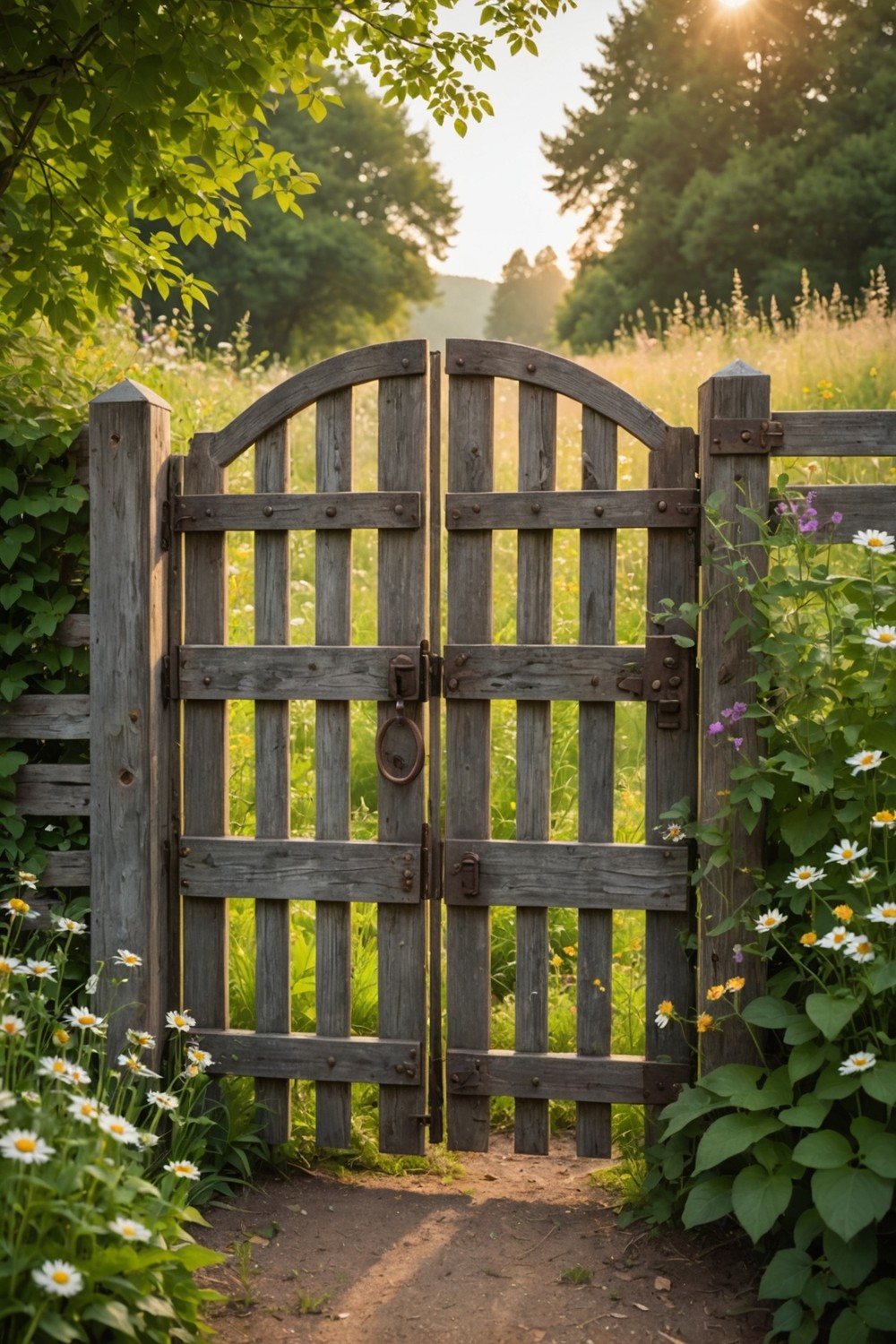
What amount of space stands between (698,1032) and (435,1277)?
99 cm

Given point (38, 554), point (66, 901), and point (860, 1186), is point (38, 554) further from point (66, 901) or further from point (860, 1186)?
point (860, 1186)

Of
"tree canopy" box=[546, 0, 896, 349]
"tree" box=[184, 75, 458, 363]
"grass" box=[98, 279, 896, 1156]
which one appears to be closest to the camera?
"grass" box=[98, 279, 896, 1156]

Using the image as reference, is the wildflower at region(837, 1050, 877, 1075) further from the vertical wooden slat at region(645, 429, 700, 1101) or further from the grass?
the grass

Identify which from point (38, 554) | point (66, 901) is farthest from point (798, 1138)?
point (38, 554)

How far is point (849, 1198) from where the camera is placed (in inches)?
96.0

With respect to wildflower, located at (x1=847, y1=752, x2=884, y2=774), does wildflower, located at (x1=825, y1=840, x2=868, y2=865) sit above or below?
below

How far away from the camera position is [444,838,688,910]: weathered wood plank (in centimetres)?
334

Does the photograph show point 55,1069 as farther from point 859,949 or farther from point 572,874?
point 859,949

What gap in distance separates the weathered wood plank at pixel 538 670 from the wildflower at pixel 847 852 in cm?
77

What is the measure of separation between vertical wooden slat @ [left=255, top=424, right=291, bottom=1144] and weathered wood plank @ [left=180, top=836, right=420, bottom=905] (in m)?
0.07

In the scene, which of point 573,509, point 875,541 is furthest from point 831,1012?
point 573,509

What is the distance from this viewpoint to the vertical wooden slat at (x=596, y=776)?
11.1 ft

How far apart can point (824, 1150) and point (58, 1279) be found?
1.65 metres

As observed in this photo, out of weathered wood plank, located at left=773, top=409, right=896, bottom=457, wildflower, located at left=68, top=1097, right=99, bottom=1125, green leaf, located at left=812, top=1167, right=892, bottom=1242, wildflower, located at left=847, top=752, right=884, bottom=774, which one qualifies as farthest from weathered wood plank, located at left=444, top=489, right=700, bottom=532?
wildflower, located at left=68, top=1097, right=99, bottom=1125
